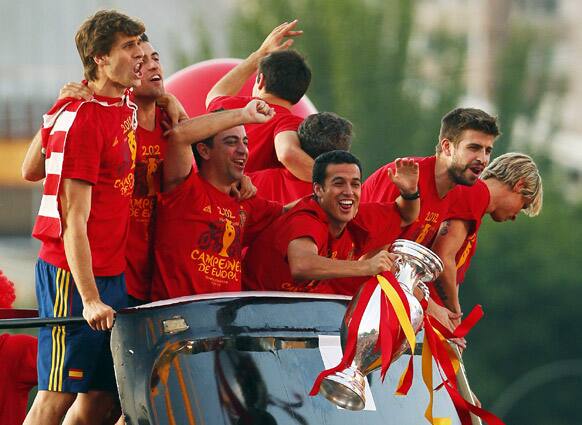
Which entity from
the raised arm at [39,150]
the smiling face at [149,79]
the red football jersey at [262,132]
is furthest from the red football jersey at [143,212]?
the red football jersey at [262,132]

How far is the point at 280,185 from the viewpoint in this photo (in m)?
8.25

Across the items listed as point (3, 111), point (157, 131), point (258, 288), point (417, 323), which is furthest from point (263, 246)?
point (3, 111)

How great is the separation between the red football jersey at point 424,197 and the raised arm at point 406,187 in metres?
0.21

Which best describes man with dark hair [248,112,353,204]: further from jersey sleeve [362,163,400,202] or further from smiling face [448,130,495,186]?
smiling face [448,130,495,186]

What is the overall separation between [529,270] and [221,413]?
1432 inches

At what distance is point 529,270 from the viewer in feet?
138

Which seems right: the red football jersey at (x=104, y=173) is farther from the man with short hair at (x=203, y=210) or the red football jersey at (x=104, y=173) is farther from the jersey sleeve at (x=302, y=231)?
the jersey sleeve at (x=302, y=231)

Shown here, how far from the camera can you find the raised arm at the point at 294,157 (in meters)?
8.05

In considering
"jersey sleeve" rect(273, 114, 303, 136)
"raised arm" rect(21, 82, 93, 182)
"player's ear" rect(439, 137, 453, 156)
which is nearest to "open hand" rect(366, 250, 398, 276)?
"raised arm" rect(21, 82, 93, 182)

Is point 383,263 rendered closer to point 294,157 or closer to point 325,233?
point 325,233

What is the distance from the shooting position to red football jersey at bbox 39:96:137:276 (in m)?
6.64

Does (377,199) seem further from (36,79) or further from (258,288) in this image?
(36,79)

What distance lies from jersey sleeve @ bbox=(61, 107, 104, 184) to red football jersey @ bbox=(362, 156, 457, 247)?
68.1 inches

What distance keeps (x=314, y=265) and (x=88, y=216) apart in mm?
926
